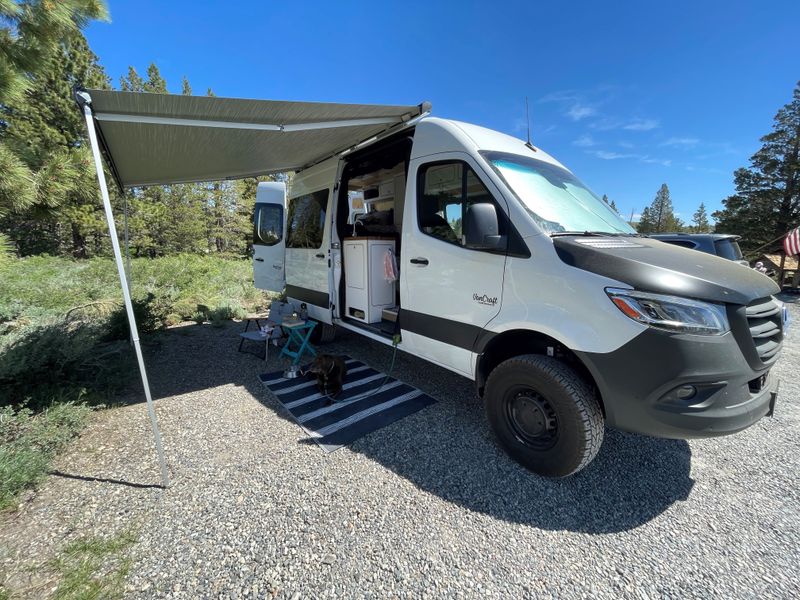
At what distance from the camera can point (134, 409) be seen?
3.26 metres

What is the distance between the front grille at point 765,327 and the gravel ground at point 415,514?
100 cm

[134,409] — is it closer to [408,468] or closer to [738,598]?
[408,468]

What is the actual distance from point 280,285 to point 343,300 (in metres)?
1.96

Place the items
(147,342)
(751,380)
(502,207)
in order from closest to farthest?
(751,380) < (502,207) < (147,342)

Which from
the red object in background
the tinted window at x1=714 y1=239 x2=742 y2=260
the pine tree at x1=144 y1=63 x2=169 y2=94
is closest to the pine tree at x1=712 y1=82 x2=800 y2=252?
the red object in background

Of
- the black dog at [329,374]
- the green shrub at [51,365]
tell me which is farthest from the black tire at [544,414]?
the green shrub at [51,365]

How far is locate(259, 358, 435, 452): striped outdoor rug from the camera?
9.53 feet

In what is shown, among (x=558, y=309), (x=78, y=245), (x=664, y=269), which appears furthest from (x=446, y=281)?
(x=78, y=245)

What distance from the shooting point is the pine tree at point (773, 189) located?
16.3 meters

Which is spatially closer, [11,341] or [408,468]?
[408,468]

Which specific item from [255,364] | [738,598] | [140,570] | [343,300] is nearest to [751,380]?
[738,598]

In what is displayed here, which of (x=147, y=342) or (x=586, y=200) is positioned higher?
(x=586, y=200)

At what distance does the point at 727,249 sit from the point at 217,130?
9481 mm

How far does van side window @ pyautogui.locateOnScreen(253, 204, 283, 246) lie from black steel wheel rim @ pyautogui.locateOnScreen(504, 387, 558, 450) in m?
4.75
